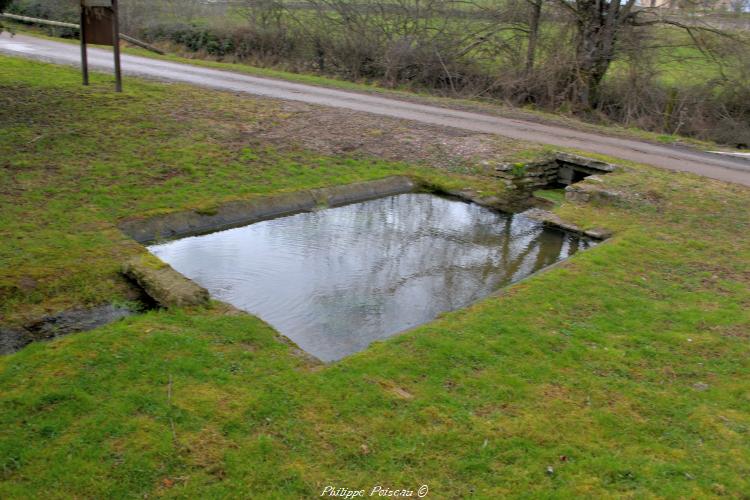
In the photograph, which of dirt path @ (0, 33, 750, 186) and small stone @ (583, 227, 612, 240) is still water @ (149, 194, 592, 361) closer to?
small stone @ (583, 227, 612, 240)

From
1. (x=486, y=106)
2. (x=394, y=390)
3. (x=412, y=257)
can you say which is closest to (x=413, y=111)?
(x=486, y=106)

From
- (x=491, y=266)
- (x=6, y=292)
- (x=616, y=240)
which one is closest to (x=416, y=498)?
(x=6, y=292)

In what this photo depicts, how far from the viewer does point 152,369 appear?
5754mm

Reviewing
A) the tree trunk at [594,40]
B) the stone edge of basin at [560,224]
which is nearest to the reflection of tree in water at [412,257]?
the stone edge of basin at [560,224]

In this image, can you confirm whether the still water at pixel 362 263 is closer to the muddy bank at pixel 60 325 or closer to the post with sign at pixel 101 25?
the muddy bank at pixel 60 325

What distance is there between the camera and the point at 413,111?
1928 centimetres

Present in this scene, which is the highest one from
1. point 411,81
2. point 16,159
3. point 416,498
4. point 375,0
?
point 375,0

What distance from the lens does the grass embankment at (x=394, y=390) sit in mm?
4773

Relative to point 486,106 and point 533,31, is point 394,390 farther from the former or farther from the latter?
point 533,31

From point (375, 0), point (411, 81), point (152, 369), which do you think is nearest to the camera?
point (152, 369)

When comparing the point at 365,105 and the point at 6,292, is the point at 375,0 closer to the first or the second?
the point at 365,105

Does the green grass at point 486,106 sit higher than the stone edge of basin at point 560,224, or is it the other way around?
the green grass at point 486,106

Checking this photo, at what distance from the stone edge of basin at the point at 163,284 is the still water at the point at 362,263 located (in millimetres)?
730

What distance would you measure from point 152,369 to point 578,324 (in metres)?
4.70
